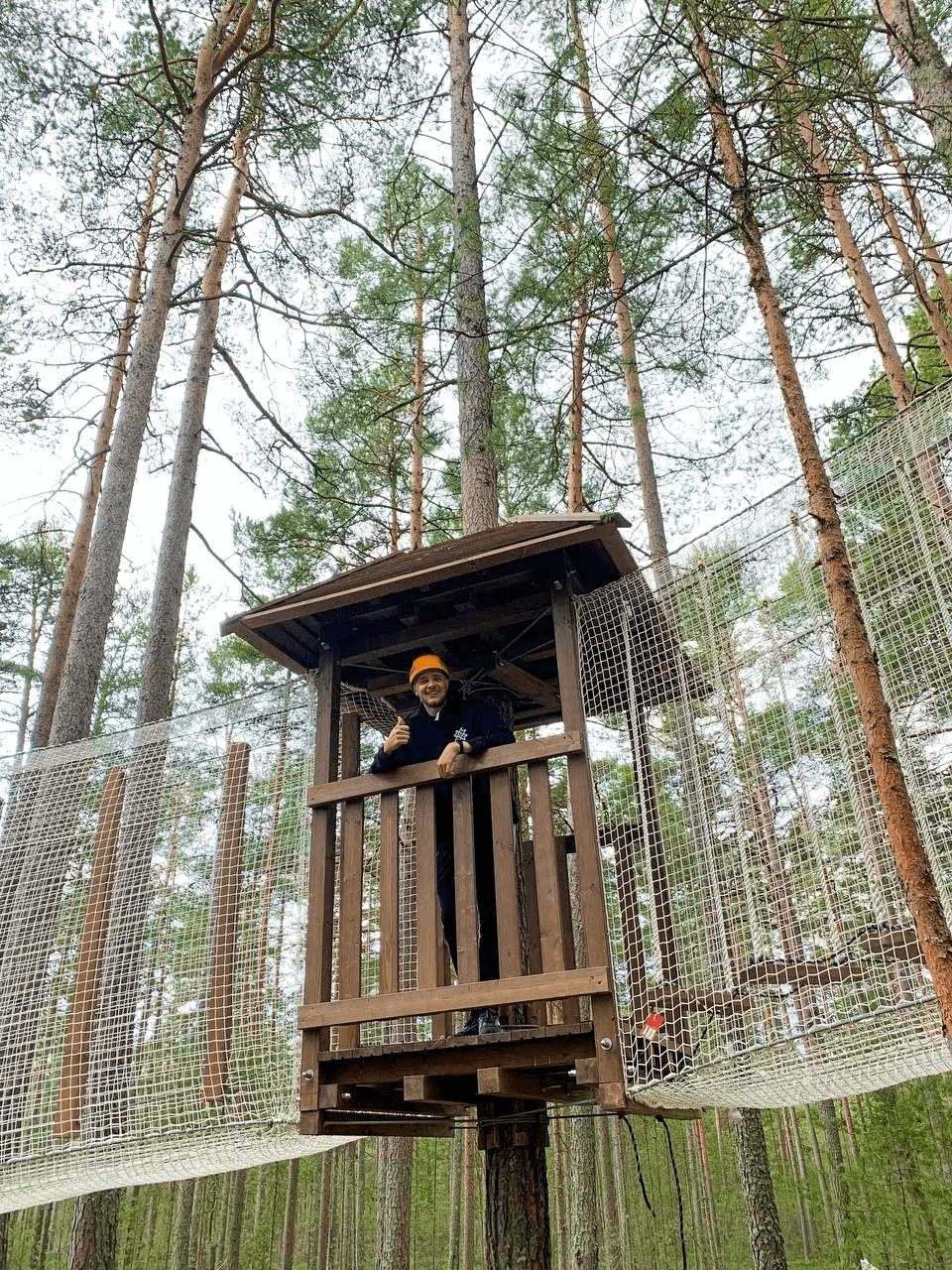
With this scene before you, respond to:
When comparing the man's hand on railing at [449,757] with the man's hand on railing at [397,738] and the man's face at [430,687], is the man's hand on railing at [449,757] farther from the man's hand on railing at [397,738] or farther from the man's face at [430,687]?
the man's face at [430,687]

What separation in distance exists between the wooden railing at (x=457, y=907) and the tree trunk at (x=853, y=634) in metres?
1.01

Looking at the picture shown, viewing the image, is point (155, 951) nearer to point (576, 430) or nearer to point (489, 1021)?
point (489, 1021)

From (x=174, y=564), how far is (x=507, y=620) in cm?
340

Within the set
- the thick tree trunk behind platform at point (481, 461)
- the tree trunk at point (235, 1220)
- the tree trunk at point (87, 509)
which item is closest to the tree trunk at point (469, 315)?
the thick tree trunk behind platform at point (481, 461)

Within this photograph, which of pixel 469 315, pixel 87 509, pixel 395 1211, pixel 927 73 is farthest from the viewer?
pixel 87 509

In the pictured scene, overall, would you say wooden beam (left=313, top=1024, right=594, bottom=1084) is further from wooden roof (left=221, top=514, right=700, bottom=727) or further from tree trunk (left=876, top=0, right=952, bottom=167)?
tree trunk (left=876, top=0, right=952, bottom=167)

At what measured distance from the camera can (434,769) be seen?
3.36 meters

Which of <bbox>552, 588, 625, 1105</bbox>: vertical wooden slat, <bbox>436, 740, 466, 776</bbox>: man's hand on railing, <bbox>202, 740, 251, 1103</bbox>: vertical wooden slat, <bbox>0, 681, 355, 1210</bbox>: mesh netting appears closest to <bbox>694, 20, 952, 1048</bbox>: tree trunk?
<bbox>552, 588, 625, 1105</bbox>: vertical wooden slat

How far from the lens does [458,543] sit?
11.6 feet

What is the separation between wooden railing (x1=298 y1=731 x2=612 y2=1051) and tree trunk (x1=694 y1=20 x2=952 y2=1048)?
1009 millimetres

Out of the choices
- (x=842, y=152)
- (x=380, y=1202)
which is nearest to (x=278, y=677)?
(x=380, y=1202)

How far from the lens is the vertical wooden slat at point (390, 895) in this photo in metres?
3.19

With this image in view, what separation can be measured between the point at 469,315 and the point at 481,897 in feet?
12.6

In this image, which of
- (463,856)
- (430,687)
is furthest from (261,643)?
(463,856)
